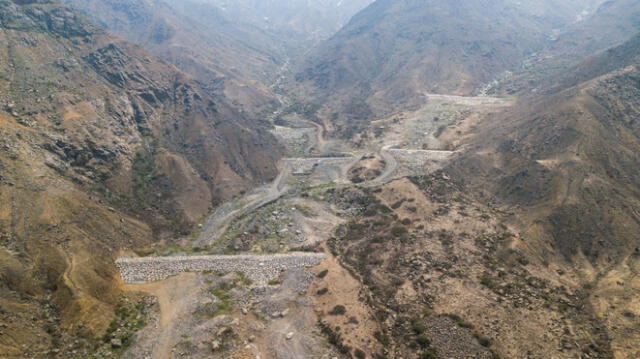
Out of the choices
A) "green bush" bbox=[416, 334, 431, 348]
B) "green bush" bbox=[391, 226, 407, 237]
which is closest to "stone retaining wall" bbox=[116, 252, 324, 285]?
"green bush" bbox=[391, 226, 407, 237]

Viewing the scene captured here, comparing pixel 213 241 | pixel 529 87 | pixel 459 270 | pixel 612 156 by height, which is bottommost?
pixel 213 241

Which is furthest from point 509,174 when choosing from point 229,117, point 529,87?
point 529,87

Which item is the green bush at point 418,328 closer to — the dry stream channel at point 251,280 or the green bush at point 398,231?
the dry stream channel at point 251,280

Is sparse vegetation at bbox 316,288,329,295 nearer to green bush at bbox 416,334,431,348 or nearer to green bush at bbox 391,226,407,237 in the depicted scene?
green bush at bbox 416,334,431,348

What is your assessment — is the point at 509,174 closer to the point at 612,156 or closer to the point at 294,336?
the point at 612,156

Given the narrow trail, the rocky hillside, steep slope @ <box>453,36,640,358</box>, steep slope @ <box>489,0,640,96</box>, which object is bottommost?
the narrow trail

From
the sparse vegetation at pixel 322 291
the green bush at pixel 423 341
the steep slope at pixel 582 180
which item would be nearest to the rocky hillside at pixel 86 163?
the sparse vegetation at pixel 322 291
